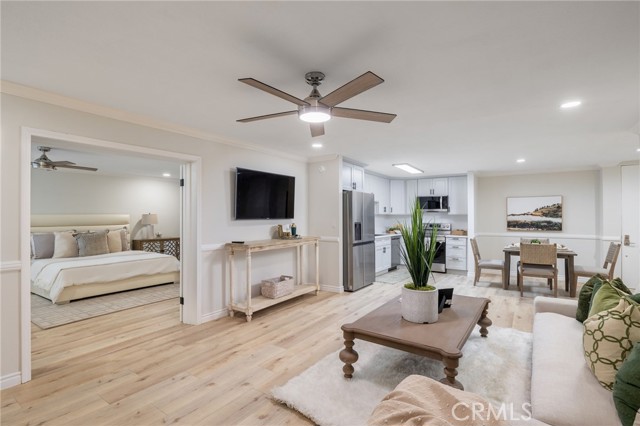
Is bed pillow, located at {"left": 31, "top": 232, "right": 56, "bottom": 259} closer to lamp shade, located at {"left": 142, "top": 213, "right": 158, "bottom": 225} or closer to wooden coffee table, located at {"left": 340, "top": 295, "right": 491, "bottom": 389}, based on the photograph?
lamp shade, located at {"left": 142, "top": 213, "right": 158, "bottom": 225}

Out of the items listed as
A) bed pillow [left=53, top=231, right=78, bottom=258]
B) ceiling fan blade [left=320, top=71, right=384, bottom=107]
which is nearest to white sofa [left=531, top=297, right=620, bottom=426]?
ceiling fan blade [left=320, top=71, right=384, bottom=107]

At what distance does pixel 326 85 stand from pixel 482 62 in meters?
1.07

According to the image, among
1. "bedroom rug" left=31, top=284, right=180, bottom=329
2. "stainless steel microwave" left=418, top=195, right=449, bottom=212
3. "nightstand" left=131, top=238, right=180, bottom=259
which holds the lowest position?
"bedroom rug" left=31, top=284, right=180, bottom=329

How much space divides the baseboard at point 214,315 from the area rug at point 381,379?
1.76 m

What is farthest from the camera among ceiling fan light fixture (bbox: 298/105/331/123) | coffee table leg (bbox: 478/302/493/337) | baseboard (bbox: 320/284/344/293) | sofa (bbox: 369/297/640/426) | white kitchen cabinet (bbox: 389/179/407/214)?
white kitchen cabinet (bbox: 389/179/407/214)

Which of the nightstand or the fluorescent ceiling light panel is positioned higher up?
the fluorescent ceiling light panel

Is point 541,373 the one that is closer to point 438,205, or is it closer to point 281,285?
point 281,285

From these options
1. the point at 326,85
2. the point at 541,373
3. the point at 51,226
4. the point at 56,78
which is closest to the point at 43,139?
the point at 56,78

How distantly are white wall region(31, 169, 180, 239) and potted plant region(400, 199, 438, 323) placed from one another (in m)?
6.92

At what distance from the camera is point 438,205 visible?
7.39 meters

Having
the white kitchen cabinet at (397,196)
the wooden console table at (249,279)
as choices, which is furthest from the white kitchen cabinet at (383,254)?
the wooden console table at (249,279)

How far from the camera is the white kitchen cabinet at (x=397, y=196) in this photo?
7969 mm

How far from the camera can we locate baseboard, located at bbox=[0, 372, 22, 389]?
232 centimetres

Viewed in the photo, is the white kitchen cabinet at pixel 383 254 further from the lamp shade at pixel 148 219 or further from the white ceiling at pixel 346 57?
the lamp shade at pixel 148 219
